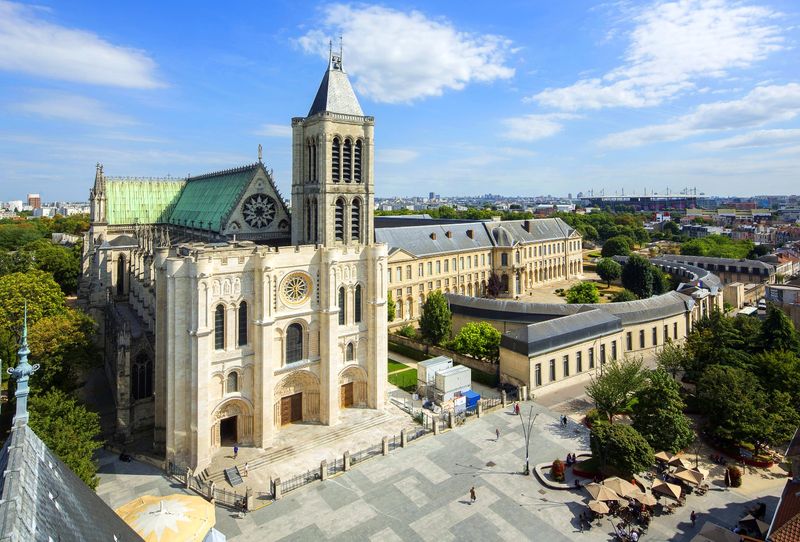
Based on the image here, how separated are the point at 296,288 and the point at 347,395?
10.8 m

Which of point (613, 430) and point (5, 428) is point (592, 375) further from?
point (5, 428)

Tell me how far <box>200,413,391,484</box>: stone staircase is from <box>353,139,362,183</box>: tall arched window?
790 inches

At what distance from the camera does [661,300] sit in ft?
192

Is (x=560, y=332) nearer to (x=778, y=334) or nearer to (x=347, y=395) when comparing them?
(x=778, y=334)

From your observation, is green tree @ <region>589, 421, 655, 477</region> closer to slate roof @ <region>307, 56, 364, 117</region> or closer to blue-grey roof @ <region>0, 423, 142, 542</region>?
blue-grey roof @ <region>0, 423, 142, 542</region>

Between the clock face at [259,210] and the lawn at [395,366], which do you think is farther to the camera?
the lawn at [395,366]

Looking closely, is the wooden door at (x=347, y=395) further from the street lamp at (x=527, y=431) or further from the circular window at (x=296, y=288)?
the street lamp at (x=527, y=431)

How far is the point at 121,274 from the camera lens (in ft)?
194

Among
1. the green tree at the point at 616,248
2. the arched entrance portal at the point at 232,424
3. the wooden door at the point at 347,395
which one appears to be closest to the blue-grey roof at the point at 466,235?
the green tree at the point at 616,248

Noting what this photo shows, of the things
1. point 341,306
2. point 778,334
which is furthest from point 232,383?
point 778,334

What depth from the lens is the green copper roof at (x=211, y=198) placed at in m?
45.0

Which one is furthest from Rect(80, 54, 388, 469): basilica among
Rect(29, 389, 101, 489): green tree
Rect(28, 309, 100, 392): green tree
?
Rect(29, 389, 101, 489): green tree

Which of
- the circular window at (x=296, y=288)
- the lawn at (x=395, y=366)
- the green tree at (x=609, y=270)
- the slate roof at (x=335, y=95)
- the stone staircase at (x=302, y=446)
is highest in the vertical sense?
the slate roof at (x=335, y=95)

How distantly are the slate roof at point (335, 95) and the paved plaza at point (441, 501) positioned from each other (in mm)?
27495
